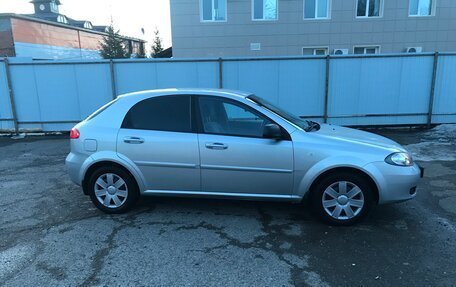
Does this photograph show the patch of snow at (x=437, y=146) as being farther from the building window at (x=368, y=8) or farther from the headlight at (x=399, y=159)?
the building window at (x=368, y=8)

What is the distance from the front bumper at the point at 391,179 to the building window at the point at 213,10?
42.9ft

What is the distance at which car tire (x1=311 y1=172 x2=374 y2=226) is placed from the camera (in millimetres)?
4090

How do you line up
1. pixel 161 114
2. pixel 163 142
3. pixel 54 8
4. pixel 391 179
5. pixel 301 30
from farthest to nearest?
pixel 54 8, pixel 301 30, pixel 161 114, pixel 163 142, pixel 391 179

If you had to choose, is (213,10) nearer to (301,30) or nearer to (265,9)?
(265,9)

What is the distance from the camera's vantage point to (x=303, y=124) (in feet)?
15.2

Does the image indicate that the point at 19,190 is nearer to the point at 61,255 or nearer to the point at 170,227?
the point at 61,255

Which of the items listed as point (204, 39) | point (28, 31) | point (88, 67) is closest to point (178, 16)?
point (204, 39)

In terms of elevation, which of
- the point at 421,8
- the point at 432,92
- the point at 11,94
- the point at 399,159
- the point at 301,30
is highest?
the point at 421,8

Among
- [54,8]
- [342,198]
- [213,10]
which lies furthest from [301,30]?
[54,8]

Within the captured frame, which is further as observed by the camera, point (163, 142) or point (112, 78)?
point (112, 78)

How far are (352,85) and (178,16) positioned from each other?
8.61 m

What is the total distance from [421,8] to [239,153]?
15.3m

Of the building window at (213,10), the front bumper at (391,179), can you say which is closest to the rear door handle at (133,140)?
the front bumper at (391,179)

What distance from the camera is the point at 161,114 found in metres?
4.51
